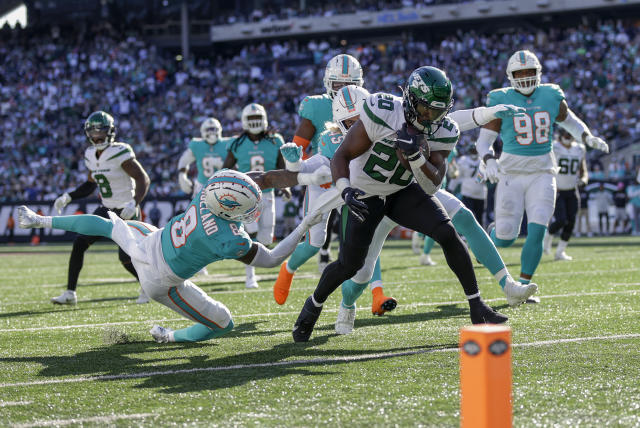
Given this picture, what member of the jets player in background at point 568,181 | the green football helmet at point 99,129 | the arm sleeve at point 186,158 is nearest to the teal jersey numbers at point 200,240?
the green football helmet at point 99,129

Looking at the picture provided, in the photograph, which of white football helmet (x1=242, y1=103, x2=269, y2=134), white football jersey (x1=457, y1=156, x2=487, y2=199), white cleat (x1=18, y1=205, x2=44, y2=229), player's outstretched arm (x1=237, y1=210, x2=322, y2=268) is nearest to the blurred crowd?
white football jersey (x1=457, y1=156, x2=487, y2=199)

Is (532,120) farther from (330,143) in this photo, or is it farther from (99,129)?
(99,129)

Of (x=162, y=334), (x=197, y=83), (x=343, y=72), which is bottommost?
(x=162, y=334)

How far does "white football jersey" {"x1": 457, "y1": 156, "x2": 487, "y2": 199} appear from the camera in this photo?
13.5 metres

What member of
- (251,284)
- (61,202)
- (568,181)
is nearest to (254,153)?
(251,284)

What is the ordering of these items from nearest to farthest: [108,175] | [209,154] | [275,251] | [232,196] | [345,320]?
[232,196], [275,251], [345,320], [108,175], [209,154]

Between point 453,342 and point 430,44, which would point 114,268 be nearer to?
point 453,342

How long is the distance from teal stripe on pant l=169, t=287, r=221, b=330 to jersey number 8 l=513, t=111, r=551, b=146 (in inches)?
130

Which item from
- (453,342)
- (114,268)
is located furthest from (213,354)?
(114,268)

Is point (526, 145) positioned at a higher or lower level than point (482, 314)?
higher

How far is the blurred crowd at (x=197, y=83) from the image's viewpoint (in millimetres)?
→ 26438

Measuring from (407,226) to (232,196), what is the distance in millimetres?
1025

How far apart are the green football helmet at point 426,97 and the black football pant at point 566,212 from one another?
8.25 metres

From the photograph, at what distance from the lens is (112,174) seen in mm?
8234
